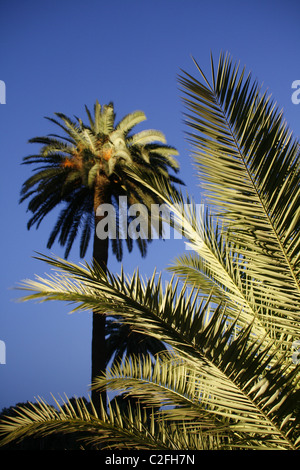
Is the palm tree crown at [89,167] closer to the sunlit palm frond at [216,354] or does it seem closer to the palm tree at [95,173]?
the palm tree at [95,173]

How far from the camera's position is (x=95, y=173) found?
11.7 m

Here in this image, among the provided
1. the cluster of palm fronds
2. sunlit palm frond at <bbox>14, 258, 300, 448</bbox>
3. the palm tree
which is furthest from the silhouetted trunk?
sunlit palm frond at <bbox>14, 258, 300, 448</bbox>

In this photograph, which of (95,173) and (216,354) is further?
(95,173)

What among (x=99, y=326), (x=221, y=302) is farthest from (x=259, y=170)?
(x=99, y=326)

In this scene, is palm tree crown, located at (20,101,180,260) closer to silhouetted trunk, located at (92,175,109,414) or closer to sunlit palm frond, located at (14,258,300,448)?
silhouetted trunk, located at (92,175,109,414)

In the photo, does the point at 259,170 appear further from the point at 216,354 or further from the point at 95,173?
the point at 95,173

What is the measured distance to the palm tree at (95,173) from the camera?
1212 centimetres

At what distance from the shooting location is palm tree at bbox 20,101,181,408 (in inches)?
477

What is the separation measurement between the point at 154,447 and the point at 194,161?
1.97m

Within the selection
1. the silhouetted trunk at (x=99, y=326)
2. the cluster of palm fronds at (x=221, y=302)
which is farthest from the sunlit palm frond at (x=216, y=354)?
the silhouetted trunk at (x=99, y=326)

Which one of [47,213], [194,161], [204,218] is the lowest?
[204,218]
